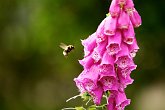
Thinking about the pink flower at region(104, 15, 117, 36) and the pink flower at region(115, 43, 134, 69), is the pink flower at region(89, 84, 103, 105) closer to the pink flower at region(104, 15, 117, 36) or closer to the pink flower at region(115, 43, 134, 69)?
the pink flower at region(115, 43, 134, 69)

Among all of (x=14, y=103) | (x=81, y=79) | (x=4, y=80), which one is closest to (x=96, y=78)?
(x=81, y=79)

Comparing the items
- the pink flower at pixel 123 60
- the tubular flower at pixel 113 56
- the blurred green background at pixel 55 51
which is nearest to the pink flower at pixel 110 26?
the tubular flower at pixel 113 56

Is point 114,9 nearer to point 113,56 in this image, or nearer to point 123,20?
point 123,20

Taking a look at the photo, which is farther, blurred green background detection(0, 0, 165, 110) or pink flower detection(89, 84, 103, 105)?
blurred green background detection(0, 0, 165, 110)

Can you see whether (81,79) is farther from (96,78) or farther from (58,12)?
(58,12)

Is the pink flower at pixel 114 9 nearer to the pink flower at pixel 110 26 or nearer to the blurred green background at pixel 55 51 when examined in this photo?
the pink flower at pixel 110 26

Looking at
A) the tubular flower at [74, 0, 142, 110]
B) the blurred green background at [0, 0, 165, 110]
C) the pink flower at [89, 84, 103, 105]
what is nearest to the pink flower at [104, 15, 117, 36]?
the tubular flower at [74, 0, 142, 110]
